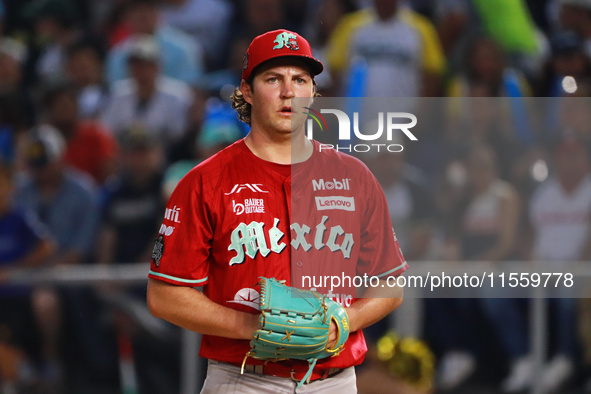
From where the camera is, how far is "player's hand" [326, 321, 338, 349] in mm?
3035

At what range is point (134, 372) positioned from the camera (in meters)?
6.22

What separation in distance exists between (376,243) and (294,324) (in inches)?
22.4

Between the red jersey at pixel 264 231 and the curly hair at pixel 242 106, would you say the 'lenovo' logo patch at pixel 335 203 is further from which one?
the curly hair at pixel 242 106

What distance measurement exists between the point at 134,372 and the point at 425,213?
8.34 feet

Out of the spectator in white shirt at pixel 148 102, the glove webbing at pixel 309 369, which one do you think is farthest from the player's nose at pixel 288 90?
the spectator in white shirt at pixel 148 102

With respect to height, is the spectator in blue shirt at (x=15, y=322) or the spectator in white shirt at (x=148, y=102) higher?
the spectator in white shirt at (x=148, y=102)

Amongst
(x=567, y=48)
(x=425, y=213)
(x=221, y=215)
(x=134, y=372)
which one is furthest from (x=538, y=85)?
(x=221, y=215)

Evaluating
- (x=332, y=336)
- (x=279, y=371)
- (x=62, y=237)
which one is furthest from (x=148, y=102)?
(x=332, y=336)

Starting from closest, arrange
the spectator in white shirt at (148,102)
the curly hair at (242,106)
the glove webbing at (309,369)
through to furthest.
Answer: the glove webbing at (309,369)
the curly hair at (242,106)
the spectator in white shirt at (148,102)

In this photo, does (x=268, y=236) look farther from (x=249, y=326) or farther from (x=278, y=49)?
(x=278, y=49)

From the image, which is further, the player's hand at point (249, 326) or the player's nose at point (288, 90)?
the player's nose at point (288, 90)

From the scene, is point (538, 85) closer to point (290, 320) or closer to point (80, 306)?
point (80, 306)

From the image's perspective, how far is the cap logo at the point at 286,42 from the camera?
3.20 m

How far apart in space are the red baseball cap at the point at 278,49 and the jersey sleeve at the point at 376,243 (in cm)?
56
